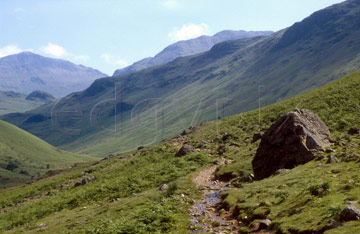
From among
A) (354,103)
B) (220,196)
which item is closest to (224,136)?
(354,103)

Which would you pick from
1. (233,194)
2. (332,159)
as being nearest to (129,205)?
(233,194)

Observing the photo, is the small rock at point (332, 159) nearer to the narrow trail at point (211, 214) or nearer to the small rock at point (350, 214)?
the narrow trail at point (211, 214)

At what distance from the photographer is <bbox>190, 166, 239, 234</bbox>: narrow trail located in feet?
60.2

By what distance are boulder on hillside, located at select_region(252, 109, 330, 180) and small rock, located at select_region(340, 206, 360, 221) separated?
13780 mm

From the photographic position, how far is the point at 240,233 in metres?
17.0

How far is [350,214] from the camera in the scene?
43.8 feet

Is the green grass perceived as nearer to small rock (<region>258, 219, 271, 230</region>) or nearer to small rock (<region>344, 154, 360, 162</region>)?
small rock (<region>258, 219, 271, 230</region>)

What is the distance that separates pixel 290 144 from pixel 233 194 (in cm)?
817

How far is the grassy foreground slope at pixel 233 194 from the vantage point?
16844mm

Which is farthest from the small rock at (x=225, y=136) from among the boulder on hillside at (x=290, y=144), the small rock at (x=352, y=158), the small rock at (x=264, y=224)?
the small rock at (x=264, y=224)

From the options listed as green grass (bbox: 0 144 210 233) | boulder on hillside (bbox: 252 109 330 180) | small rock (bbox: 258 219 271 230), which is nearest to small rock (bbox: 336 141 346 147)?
boulder on hillside (bbox: 252 109 330 180)

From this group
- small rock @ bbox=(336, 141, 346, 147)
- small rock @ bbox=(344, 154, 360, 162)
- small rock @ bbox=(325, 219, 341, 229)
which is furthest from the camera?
small rock @ bbox=(336, 141, 346, 147)

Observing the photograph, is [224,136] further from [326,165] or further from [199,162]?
[326,165]

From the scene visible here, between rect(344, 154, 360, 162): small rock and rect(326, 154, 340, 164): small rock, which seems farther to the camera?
rect(326, 154, 340, 164): small rock
